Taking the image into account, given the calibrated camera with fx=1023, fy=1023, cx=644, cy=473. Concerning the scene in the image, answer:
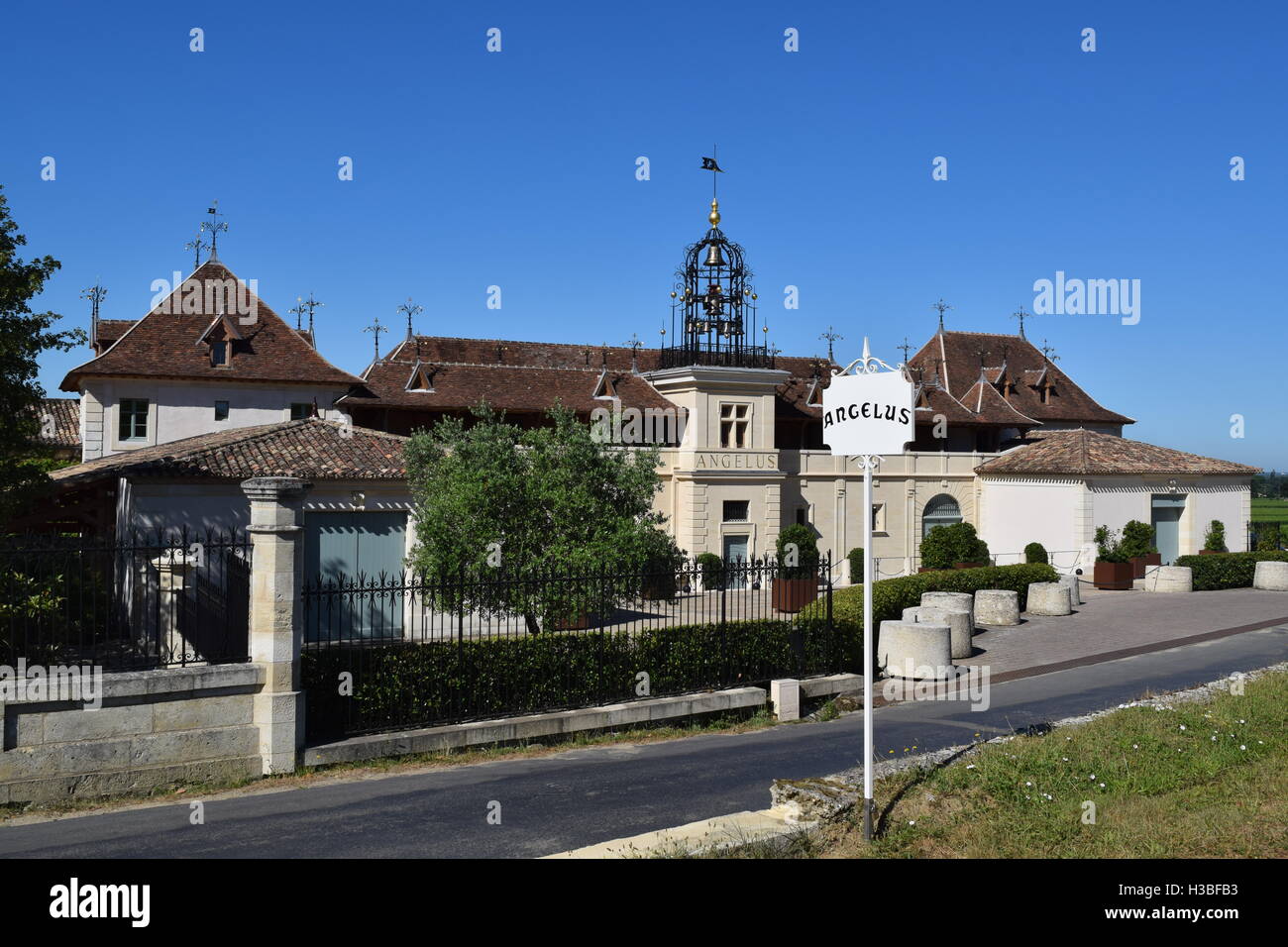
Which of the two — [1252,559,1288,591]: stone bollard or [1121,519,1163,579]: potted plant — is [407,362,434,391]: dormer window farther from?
[1252,559,1288,591]: stone bollard

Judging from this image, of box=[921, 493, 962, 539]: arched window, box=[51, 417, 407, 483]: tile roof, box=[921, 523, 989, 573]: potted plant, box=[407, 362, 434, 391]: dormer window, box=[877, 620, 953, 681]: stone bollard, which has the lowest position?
box=[877, 620, 953, 681]: stone bollard

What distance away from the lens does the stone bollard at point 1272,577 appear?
1210 inches

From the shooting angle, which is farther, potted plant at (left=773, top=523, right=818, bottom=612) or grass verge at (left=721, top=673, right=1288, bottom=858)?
potted plant at (left=773, top=523, right=818, bottom=612)

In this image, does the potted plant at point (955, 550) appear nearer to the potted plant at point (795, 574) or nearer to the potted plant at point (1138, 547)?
the potted plant at point (795, 574)

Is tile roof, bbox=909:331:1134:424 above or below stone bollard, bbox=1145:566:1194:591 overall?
above

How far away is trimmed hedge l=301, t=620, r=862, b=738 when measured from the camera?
12.3 m

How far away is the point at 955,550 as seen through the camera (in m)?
36.6

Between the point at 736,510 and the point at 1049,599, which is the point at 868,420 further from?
the point at 736,510

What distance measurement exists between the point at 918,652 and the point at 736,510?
68.6 ft

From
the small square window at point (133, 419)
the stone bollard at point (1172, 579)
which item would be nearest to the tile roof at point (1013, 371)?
the stone bollard at point (1172, 579)

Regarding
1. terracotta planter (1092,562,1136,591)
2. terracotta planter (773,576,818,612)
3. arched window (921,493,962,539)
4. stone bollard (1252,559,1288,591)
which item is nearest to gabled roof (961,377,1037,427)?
arched window (921,493,962,539)

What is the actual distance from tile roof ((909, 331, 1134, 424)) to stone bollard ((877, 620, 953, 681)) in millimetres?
31007
